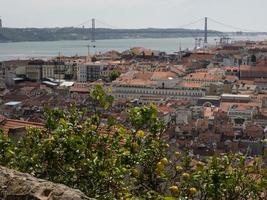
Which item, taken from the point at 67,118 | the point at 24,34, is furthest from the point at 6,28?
the point at 67,118

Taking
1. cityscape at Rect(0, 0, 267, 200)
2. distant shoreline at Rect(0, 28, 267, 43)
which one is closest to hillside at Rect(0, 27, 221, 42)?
distant shoreline at Rect(0, 28, 267, 43)

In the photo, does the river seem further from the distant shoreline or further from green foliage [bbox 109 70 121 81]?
green foliage [bbox 109 70 121 81]

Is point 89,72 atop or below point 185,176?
below

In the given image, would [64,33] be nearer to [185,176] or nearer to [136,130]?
[136,130]

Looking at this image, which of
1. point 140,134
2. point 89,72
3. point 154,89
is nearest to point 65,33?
point 89,72

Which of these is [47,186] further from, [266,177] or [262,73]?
[262,73]

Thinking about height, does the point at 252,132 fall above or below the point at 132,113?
below
